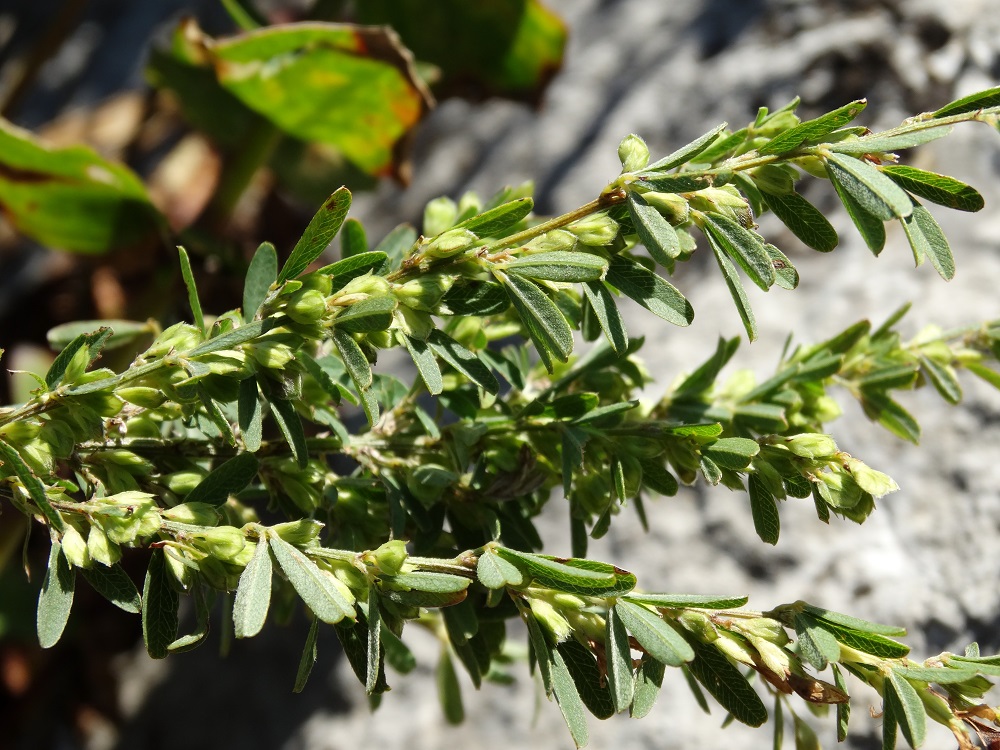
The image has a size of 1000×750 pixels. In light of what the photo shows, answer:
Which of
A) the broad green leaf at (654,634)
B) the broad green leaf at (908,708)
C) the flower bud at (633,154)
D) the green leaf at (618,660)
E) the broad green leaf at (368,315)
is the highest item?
the broad green leaf at (368,315)

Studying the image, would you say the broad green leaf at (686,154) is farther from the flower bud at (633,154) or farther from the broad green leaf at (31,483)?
the broad green leaf at (31,483)

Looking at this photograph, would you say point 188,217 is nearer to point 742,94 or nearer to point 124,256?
point 124,256

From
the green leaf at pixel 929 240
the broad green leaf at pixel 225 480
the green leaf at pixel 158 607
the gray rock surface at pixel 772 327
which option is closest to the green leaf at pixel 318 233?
the broad green leaf at pixel 225 480

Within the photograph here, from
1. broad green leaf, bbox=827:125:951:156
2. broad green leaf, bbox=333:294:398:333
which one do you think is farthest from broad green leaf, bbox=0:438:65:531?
broad green leaf, bbox=827:125:951:156

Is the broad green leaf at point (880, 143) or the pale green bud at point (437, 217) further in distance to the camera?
the pale green bud at point (437, 217)

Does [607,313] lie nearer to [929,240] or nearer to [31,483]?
[929,240]

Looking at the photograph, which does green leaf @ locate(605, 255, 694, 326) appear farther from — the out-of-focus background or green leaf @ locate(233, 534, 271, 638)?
the out-of-focus background
